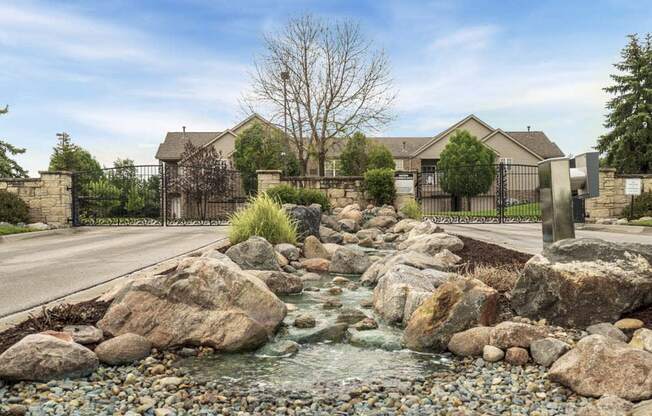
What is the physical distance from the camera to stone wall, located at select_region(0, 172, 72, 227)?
17109 mm

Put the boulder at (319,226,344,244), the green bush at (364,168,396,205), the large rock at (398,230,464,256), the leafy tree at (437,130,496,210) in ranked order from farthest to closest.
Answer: the leafy tree at (437,130,496,210), the green bush at (364,168,396,205), the boulder at (319,226,344,244), the large rock at (398,230,464,256)

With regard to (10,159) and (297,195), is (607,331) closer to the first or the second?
(297,195)

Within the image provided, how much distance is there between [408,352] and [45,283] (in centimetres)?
450

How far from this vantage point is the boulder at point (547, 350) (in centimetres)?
382

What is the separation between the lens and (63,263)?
7.92 meters

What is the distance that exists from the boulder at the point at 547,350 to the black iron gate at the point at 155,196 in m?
15.7

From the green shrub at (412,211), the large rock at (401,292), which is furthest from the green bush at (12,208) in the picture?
the large rock at (401,292)

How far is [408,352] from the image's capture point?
4371 millimetres

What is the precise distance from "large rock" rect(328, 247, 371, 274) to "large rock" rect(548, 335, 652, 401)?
5000 millimetres

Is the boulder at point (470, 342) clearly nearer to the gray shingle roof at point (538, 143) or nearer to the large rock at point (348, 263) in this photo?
the large rock at point (348, 263)

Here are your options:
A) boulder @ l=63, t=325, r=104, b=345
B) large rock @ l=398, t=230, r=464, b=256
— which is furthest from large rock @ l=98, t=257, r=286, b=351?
large rock @ l=398, t=230, r=464, b=256

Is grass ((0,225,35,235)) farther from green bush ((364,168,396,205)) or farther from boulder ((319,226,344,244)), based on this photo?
green bush ((364,168,396,205))

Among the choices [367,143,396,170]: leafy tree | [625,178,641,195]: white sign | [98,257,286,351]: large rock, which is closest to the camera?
[98,257,286,351]: large rock

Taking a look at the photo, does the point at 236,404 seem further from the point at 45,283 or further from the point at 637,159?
the point at 637,159
